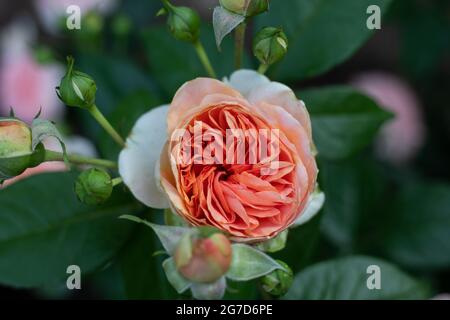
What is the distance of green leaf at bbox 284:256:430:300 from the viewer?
0.99 metres

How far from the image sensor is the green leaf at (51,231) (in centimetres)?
94

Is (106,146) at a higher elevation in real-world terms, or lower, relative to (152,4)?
lower

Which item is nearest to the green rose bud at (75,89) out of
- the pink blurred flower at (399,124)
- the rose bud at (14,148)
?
the rose bud at (14,148)

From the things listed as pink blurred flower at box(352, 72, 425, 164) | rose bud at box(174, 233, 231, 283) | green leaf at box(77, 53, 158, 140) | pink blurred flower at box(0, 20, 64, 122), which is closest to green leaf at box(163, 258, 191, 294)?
rose bud at box(174, 233, 231, 283)

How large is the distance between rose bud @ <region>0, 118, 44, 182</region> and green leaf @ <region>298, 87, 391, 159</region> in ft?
1.30

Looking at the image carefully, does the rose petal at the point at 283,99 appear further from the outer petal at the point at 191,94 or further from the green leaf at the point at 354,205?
the green leaf at the point at 354,205

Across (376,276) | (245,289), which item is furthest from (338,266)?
(245,289)

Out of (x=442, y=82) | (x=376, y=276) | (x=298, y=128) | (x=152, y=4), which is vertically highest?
(x=152, y=4)

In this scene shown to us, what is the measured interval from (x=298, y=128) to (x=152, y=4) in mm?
996

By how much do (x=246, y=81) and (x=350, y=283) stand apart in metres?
0.34

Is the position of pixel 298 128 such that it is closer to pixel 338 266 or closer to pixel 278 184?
pixel 278 184

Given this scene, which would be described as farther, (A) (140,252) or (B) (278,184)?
(A) (140,252)

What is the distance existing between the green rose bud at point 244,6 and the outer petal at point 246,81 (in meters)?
0.06
